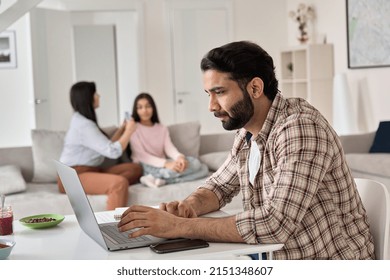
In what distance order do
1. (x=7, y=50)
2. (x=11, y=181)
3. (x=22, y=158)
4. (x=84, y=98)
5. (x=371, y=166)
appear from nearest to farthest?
(x=11, y=181) → (x=371, y=166) → (x=84, y=98) → (x=22, y=158) → (x=7, y=50)

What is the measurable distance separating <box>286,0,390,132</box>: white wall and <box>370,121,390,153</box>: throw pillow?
967 mm

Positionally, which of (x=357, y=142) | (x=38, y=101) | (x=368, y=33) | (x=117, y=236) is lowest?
(x=357, y=142)

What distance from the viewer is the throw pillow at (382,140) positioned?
173 inches

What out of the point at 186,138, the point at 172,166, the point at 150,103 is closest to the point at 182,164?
the point at 172,166

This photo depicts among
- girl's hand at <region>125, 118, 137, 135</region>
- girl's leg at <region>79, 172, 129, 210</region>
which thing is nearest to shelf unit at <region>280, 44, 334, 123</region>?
girl's hand at <region>125, 118, 137, 135</region>

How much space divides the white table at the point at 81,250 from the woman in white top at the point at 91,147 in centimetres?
208

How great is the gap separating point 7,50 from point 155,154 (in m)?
3.61

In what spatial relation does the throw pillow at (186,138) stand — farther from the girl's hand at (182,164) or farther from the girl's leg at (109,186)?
the girl's leg at (109,186)

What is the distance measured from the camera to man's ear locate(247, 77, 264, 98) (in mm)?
1676

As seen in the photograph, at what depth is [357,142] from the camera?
4.55m

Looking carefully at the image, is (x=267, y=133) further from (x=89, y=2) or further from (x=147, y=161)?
(x=89, y=2)

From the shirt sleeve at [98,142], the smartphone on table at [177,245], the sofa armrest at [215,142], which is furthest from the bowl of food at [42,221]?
the sofa armrest at [215,142]

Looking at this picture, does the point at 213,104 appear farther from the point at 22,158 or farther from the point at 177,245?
the point at 22,158

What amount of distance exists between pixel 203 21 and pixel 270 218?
19.8 feet
